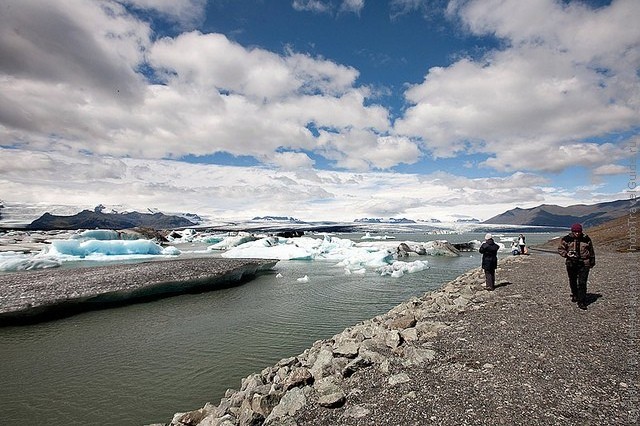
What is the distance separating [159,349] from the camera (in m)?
11.3

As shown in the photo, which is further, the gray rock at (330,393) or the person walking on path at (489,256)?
the person walking on path at (489,256)

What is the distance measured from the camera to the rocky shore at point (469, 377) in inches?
179

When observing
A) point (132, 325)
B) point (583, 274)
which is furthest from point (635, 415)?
point (132, 325)

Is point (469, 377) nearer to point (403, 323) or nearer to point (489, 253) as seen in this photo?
point (403, 323)

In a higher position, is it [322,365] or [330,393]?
[330,393]

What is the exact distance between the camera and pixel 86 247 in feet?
117

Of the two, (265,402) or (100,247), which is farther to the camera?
(100,247)

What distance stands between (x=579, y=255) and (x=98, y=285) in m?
19.8

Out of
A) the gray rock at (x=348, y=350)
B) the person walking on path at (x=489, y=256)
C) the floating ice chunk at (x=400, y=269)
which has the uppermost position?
the person walking on path at (x=489, y=256)

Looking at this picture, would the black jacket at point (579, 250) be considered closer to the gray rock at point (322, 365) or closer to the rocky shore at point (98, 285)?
the gray rock at point (322, 365)

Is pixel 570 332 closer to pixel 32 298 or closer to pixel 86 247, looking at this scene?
pixel 32 298

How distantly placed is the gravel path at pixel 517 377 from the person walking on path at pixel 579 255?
577 millimetres

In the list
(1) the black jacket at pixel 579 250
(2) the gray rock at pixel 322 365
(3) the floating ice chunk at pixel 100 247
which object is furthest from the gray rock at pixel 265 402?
(3) the floating ice chunk at pixel 100 247

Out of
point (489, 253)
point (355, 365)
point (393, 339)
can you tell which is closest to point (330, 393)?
point (355, 365)
